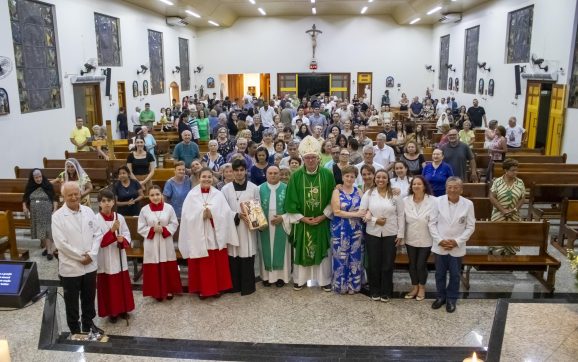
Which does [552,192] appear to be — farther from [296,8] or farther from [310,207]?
[296,8]

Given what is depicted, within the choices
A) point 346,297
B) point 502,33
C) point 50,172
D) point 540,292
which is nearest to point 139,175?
point 50,172

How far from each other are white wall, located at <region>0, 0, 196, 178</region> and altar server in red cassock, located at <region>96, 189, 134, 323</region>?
6469 mm

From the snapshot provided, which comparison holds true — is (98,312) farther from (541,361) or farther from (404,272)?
(541,361)

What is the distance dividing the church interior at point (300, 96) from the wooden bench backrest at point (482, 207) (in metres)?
0.10

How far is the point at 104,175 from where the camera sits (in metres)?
9.23

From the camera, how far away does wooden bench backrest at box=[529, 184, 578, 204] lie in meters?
7.54

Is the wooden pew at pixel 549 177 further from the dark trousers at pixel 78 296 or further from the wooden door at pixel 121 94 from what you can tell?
the wooden door at pixel 121 94

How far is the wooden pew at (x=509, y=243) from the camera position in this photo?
18.0 ft

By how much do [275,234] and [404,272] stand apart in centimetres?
180

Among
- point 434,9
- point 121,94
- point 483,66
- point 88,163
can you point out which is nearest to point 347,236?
point 88,163

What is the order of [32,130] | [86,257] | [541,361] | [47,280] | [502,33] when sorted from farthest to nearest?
[502,33] → [32,130] → [47,280] → [86,257] → [541,361]

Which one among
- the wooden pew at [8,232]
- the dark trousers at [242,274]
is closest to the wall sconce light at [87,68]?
the wooden pew at [8,232]

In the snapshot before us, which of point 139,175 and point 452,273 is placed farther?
point 139,175

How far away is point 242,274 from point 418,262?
76.7 inches
